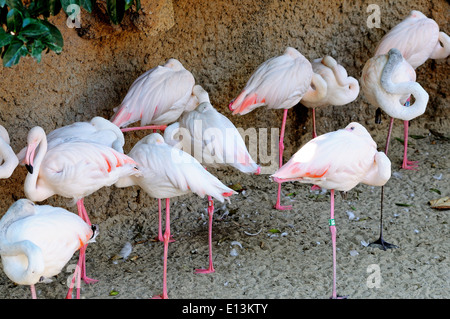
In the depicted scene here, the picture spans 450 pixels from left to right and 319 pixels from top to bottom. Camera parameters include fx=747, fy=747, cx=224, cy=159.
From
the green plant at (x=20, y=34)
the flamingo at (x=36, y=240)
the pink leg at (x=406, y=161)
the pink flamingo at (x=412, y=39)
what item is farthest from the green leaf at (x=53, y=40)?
the pink leg at (x=406, y=161)

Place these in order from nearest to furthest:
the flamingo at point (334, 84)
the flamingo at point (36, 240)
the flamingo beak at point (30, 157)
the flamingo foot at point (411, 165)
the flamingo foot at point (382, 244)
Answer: the flamingo at point (36, 240), the flamingo beak at point (30, 157), the flamingo foot at point (382, 244), the flamingo at point (334, 84), the flamingo foot at point (411, 165)

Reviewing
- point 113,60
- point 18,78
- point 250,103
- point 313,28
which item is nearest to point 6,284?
point 18,78

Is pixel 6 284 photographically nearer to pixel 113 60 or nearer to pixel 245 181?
pixel 113 60

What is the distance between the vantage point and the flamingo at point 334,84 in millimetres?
5574

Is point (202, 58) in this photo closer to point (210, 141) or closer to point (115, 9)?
point (210, 141)

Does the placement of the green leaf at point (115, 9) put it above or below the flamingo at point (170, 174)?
above

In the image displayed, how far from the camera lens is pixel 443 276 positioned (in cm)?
442

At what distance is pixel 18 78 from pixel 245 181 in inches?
77.6

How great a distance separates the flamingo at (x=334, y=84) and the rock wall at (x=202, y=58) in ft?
1.30

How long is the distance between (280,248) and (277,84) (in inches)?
46.6

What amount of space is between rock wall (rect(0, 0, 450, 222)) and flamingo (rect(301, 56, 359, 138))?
395 millimetres

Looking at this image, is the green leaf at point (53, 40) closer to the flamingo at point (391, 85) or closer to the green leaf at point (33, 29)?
the green leaf at point (33, 29)

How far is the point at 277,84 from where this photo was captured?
5.26m

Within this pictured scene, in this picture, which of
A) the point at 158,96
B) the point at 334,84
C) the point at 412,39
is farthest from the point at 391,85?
the point at 158,96
